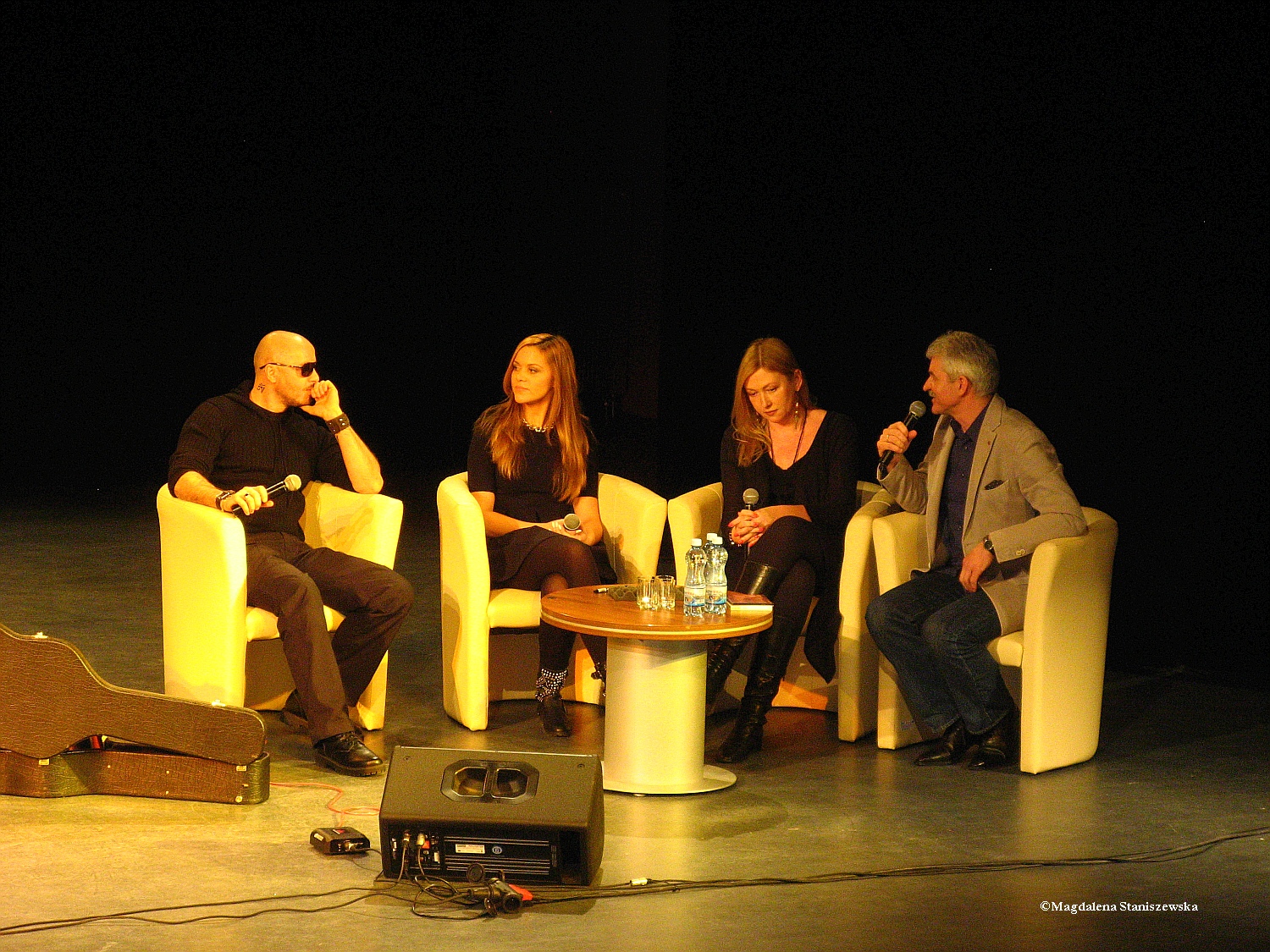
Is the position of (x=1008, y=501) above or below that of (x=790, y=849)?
above

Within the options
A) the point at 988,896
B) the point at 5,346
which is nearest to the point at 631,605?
the point at 988,896

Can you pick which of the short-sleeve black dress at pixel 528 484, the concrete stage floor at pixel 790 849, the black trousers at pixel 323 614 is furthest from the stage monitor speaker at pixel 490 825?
the short-sleeve black dress at pixel 528 484

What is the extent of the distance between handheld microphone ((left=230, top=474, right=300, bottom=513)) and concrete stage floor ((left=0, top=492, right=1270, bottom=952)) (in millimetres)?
707

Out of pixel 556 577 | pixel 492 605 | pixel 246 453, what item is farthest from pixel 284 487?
pixel 556 577

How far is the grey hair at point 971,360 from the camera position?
442 centimetres

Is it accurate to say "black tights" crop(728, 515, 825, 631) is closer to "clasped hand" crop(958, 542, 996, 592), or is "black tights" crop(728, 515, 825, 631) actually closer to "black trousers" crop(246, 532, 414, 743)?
"clasped hand" crop(958, 542, 996, 592)

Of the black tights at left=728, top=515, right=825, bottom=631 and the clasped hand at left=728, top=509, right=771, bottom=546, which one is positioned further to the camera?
the clasped hand at left=728, top=509, right=771, bottom=546

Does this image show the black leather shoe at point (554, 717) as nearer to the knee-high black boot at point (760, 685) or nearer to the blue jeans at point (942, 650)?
the knee-high black boot at point (760, 685)

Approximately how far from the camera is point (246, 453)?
450cm

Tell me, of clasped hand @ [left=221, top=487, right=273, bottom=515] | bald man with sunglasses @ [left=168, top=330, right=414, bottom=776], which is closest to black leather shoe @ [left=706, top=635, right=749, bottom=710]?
bald man with sunglasses @ [left=168, top=330, right=414, bottom=776]

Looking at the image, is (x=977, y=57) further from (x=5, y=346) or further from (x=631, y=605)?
(x=5, y=346)

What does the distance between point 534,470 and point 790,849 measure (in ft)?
5.76

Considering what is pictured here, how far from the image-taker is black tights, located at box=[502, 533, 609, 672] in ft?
15.0

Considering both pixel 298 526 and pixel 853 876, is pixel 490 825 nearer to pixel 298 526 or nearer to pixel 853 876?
pixel 853 876
